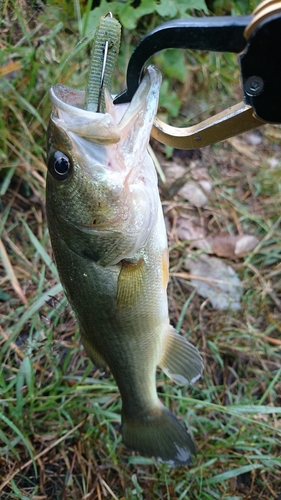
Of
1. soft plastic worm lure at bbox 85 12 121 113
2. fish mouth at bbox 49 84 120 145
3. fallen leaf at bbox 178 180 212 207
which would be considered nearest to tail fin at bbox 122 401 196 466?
fish mouth at bbox 49 84 120 145

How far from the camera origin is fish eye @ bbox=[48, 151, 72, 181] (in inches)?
65.1

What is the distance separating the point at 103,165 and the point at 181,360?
1.02m

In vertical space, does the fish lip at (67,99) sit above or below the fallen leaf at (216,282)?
above

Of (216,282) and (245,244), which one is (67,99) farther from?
(245,244)

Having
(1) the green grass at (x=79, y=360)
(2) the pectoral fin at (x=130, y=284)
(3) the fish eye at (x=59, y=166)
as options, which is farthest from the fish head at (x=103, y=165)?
(1) the green grass at (x=79, y=360)

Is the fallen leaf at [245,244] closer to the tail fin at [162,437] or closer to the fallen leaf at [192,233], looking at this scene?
the fallen leaf at [192,233]

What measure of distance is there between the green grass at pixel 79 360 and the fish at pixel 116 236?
1.23ft

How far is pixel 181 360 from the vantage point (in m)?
2.22

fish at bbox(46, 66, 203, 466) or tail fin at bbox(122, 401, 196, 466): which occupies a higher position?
fish at bbox(46, 66, 203, 466)

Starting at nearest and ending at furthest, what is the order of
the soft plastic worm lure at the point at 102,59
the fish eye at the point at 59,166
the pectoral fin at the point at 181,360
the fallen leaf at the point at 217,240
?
1. the soft plastic worm lure at the point at 102,59
2. the fish eye at the point at 59,166
3. the pectoral fin at the point at 181,360
4. the fallen leaf at the point at 217,240

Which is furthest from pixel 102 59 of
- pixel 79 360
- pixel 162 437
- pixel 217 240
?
pixel 217 240

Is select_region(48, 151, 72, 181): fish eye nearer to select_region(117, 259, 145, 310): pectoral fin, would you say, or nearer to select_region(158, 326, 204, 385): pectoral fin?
select_region(117, 259, 145, 310): pectoral fin

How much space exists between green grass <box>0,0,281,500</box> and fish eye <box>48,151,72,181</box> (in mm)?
695

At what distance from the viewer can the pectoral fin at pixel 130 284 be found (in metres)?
1.83
